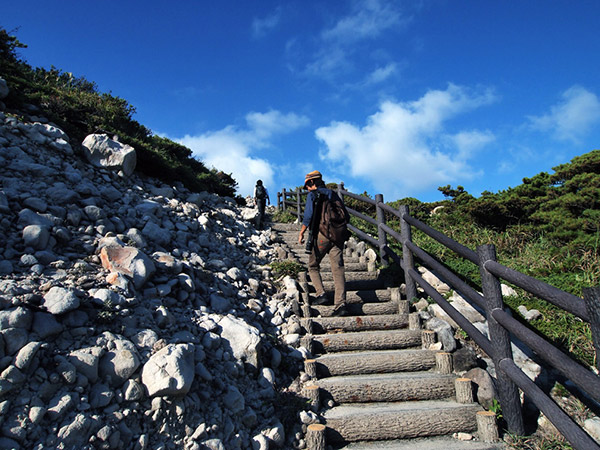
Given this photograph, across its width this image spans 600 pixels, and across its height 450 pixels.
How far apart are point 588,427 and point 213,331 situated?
3508 millimetres

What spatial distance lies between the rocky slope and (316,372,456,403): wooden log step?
539 mm

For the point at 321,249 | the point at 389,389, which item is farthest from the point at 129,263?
the point at 389,389

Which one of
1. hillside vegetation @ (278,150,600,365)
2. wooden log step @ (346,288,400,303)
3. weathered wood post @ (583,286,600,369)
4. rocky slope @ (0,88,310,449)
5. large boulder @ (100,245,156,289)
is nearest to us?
weathered wood post @ (583,286,600,369)

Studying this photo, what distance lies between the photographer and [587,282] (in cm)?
486

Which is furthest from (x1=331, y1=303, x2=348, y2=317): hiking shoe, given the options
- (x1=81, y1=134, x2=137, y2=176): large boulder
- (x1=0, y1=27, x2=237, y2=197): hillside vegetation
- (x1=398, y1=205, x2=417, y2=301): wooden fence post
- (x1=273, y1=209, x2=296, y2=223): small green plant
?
(x1=273, y1=209, x2=296, y2=223): small green plant

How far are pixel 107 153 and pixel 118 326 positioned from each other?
15.9ft

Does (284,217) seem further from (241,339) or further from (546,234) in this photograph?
(241,339)

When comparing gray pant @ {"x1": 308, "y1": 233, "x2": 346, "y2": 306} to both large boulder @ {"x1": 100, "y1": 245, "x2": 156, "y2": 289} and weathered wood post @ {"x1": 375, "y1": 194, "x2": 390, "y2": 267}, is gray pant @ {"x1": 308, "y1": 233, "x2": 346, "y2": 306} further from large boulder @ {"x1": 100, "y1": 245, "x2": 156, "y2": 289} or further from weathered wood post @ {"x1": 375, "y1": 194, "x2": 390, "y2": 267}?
large boulder @ {"x1": 100, "y1": 245, "x2": 156, "y2": 289}

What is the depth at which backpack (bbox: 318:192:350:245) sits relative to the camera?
5.38 meters

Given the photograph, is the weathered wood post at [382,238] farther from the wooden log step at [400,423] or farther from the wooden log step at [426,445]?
the wooden log step at [426,445]

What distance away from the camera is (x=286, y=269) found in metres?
6.33

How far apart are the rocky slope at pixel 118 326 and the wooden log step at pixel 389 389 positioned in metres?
0.54

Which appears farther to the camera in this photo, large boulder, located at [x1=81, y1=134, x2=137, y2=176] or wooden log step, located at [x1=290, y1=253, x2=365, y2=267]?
wooden log step, located at [x1=290, y1=253, x2=365, y2=267]

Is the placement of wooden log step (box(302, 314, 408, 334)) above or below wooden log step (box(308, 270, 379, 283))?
below
